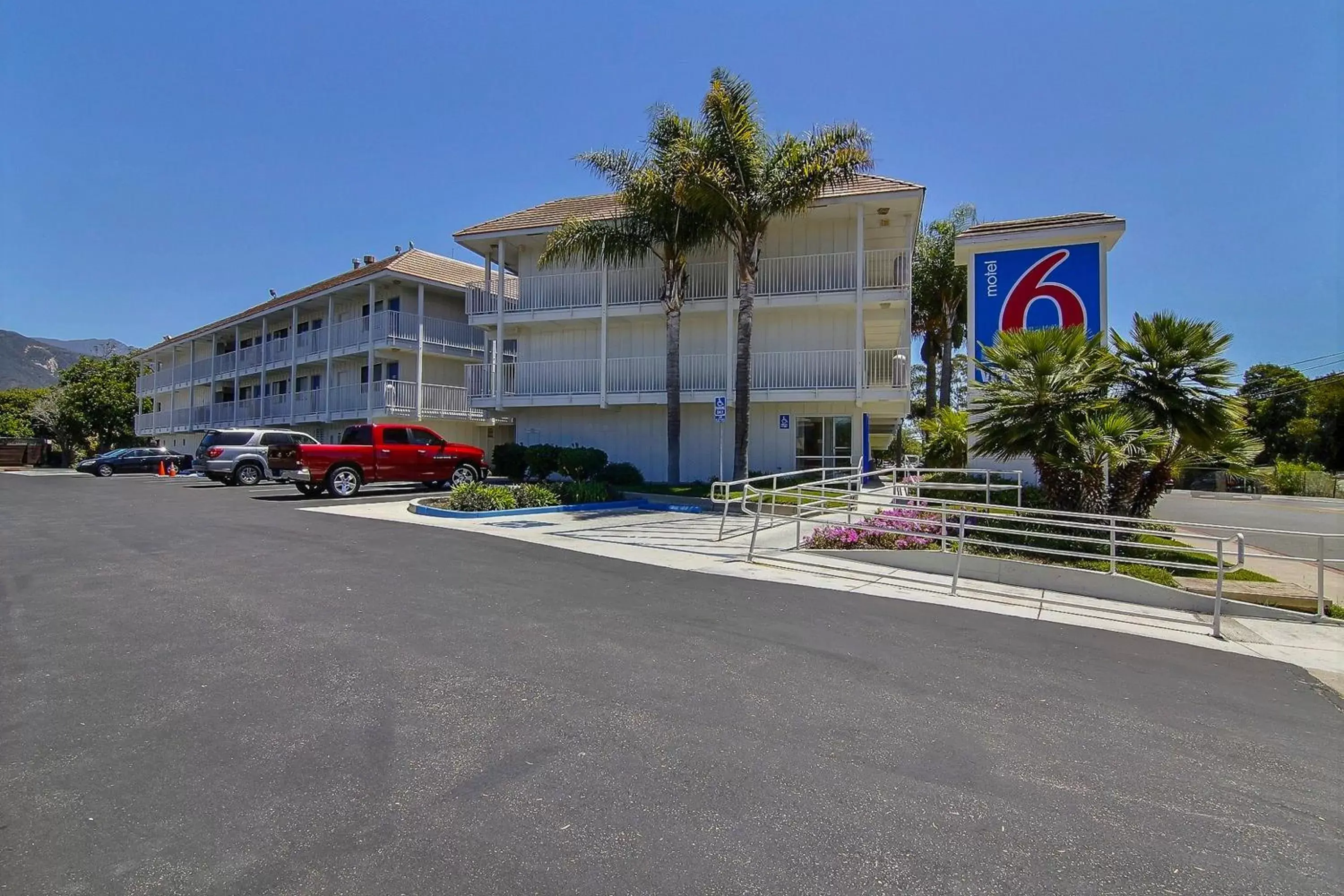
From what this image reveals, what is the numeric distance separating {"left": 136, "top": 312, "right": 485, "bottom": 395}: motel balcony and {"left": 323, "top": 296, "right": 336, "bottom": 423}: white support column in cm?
8

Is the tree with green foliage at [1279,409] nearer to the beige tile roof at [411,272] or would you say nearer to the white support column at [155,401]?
the beige tile roof at [411,272]

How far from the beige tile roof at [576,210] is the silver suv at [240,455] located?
9.74 meters

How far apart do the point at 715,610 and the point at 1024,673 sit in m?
2.88

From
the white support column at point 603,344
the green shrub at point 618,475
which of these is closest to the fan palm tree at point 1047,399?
the green shrub at point 618,475

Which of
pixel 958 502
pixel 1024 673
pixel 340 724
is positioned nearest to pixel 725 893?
pixel 340 724

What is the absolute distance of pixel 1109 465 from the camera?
10.9 meters

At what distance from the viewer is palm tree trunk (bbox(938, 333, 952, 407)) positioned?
31328 millimetres

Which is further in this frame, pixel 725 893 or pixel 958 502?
pixel 958 502

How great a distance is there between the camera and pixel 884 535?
11.1m

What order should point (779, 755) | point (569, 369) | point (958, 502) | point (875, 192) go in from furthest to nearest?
point (569, 369), point (875, 192), point (958, 502), point (779, 755)

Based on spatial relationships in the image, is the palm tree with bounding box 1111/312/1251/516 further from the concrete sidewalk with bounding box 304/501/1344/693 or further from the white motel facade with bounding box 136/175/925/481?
the white motel facade with bounding box 136/175/925/481

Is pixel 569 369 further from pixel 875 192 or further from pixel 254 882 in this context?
pixel 254 882

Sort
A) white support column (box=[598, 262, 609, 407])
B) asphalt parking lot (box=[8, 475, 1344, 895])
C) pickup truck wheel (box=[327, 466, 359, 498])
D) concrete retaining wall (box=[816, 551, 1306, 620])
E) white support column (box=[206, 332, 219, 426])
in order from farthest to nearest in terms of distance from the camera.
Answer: white support column (box=[206, 332, 219, 426]), white support column (box=[598, 262, 609, 407]), pickup truck wheel (box=[327, 466, 359, 498]), concrete retaining wall (box=[816, 551, 1306, 620]), asphalt parking lot (box=[8, 475, 1344, 895])

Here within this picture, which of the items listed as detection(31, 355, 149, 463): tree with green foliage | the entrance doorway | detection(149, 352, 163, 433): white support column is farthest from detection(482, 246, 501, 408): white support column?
detection(31, 355, 149, 463): tree with green foliage
